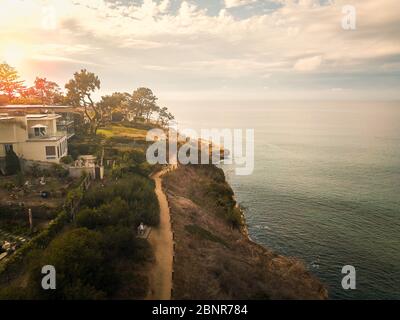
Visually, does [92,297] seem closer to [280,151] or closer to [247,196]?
[247,196]

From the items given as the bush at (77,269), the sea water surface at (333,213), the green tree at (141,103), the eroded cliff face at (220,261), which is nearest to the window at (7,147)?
the eroded cliff face at (220,261)

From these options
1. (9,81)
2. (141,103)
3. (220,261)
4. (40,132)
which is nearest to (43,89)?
(9,81)

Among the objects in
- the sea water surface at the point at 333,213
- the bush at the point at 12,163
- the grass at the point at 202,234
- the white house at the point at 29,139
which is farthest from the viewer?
the white house at the point at 29,139

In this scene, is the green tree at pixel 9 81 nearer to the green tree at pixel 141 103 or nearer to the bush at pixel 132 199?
the green tree at pixel 141 103

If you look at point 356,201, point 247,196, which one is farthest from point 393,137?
point 247,196

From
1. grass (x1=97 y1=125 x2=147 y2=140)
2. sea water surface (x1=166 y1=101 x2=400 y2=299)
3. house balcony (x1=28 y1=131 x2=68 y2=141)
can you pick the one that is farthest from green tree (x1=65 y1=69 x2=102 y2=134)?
sea water surface (x1=166 y1=101 x2=400 y2=299)
